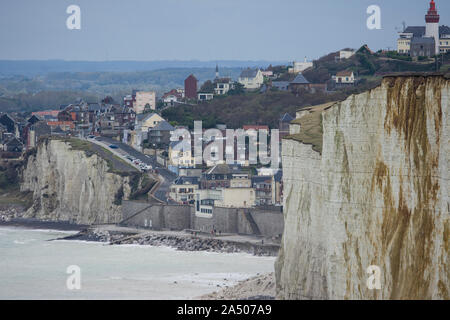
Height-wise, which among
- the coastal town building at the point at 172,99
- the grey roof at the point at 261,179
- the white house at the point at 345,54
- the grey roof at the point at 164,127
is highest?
the white house at the point at 345,54

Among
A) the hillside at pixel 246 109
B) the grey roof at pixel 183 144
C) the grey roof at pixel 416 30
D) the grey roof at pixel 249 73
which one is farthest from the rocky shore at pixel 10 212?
the grey roof at pixel 416 30

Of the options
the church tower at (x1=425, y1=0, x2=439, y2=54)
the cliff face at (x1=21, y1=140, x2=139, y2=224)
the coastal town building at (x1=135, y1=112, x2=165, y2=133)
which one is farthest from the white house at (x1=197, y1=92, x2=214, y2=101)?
the cliff face at (x1=21, y1=140, x2=139, y2=224)

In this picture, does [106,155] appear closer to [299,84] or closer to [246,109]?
[246,109]

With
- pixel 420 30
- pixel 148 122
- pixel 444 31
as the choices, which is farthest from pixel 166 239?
pixel 420 30

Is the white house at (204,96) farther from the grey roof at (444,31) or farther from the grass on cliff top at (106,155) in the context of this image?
the grass on cliff top at (106,155)

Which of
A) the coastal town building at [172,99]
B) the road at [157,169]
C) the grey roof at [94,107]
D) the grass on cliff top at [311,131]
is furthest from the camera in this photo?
the coastal town building at [172,99]

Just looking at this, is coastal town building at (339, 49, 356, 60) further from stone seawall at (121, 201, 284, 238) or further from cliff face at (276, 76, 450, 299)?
cliff face at (276, 76, 450, 299)

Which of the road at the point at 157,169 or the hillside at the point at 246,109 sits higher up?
the hillside at the point at 246,109

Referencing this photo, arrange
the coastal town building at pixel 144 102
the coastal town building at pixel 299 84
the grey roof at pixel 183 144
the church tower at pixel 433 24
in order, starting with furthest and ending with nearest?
the coastal town building at pixel 144 102
the coastal town building at pixel 299 84
the church tower at pixel 433 24
the grey roof at pixel 183 144
